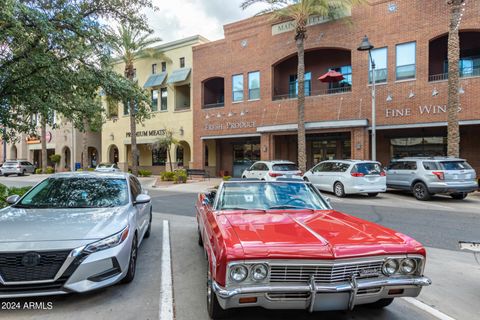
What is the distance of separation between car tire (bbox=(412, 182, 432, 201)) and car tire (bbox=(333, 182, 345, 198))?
299 cm

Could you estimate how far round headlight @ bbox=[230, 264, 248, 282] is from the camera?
2805 millimetres

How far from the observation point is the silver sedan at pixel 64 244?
3.47 metres

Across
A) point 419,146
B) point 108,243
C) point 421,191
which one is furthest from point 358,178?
point 108,243

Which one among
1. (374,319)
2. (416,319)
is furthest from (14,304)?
(416,319)

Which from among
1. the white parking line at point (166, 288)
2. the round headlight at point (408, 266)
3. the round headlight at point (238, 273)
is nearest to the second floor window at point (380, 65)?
the white parking line at point (166, 288)

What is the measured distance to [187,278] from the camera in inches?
183

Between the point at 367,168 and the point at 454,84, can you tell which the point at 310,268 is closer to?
the point at 367,168

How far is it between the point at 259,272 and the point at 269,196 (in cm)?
189

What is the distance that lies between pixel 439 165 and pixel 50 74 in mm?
13723

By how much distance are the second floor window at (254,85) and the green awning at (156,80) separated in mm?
9469

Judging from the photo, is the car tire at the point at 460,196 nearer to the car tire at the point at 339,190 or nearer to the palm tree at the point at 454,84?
the palm tree at the point at 454,84

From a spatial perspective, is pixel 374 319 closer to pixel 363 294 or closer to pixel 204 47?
pixel 363 294

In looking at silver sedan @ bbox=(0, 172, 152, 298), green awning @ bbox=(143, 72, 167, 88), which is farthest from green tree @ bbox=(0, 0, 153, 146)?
green awning @ bbox=(143, 72, 167, 88)

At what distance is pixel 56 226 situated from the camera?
3928 millimetres
